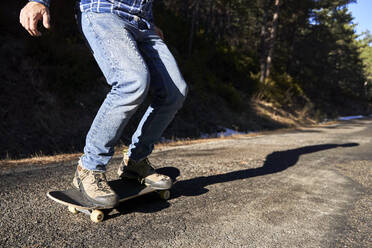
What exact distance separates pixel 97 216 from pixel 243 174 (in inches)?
66.1

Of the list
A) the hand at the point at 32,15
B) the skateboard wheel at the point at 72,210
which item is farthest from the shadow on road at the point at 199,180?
the hand at the point at 32,15

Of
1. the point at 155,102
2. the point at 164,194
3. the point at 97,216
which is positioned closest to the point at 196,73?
the point at 155,102

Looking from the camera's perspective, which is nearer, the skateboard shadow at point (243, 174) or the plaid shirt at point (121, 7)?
the plaid shirt at point (121, 7)

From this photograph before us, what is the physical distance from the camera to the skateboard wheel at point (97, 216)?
1663mm

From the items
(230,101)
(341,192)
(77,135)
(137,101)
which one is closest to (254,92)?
(230,101)

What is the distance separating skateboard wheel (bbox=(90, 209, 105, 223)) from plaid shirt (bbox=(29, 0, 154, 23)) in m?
1.31

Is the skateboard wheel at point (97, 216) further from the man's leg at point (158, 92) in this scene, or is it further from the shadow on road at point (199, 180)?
the man's leg at point (158, 92)

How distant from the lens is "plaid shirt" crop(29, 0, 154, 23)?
1938 mm

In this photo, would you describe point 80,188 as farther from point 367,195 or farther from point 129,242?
point 367,195

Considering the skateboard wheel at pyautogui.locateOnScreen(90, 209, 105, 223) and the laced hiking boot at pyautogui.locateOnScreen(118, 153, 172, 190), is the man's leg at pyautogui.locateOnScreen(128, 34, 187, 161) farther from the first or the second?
the skateboard wheel at pyautogui.locateOnScreen(90, 209, 105, 223)

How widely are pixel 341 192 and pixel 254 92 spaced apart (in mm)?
12801

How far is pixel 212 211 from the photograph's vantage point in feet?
6.29

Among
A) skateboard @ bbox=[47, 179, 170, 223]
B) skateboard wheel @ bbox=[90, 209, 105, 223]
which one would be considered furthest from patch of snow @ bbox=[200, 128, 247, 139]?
skateboard wheel @ bbox=[90, 209, 105, 223]

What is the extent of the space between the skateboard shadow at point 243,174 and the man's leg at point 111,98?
0.68m
